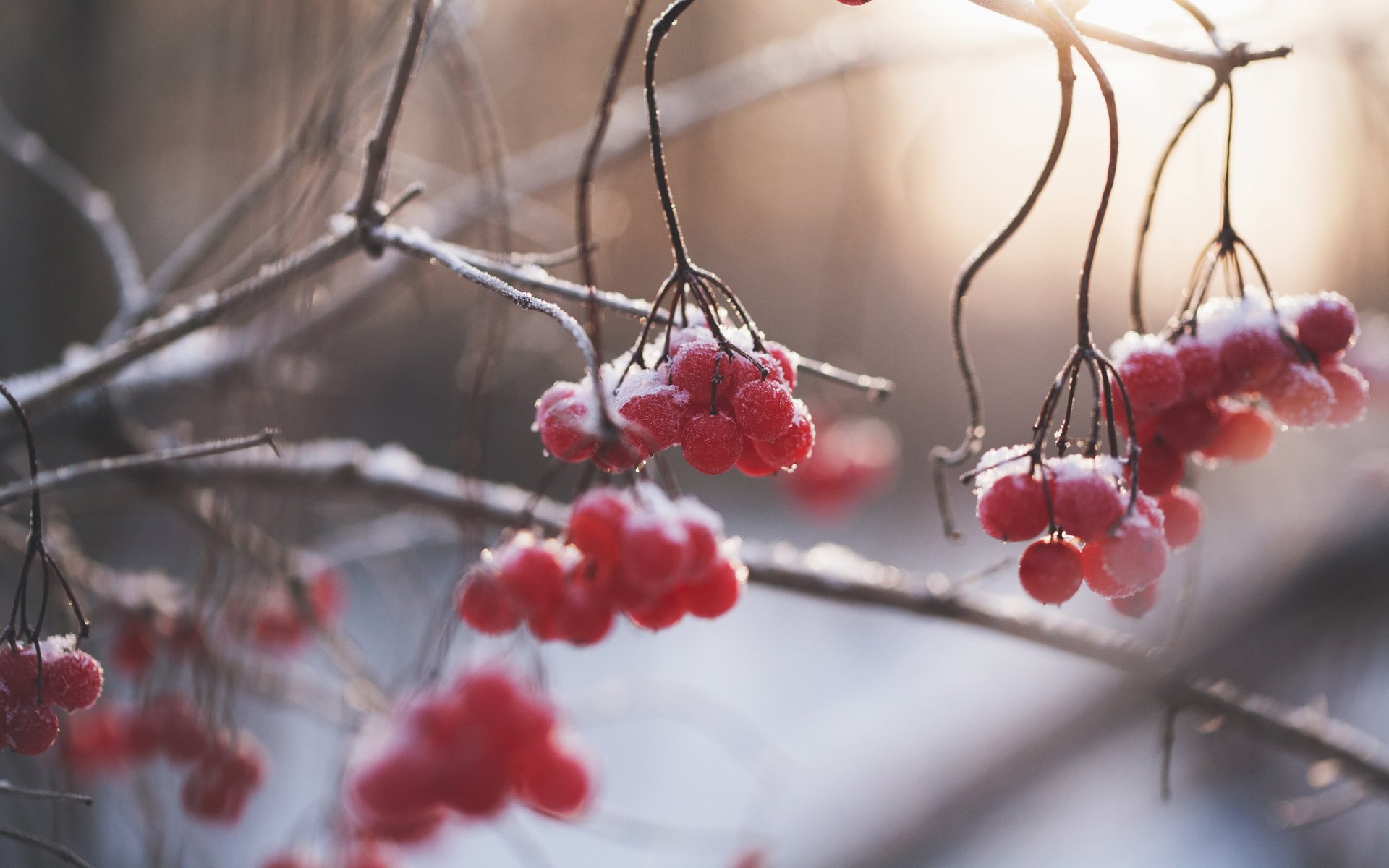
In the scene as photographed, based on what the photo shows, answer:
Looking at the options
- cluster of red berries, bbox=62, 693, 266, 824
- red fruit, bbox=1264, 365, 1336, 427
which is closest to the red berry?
red fruit, bbox=1264, 365, 1336, 427

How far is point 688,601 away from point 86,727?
4.10ft

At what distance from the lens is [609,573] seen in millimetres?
468

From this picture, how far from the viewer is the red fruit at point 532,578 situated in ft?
1.62

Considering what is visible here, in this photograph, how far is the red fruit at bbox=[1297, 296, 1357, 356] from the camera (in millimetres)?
570

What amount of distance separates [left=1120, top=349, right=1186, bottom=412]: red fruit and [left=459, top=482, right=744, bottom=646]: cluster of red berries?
289 mm

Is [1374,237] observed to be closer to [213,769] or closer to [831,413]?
[831,413]

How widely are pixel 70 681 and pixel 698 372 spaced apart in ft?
1.61

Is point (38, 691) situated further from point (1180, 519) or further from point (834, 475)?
point (834, 475)

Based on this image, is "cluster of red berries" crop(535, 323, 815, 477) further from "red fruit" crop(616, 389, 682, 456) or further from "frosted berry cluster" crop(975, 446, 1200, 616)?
"frosted berry cluster" crop(975, 446, 1200, 616)

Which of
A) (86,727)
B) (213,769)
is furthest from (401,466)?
(86,727)

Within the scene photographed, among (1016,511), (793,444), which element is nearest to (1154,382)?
(1016,511)

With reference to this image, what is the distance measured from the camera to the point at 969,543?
18.3 feet

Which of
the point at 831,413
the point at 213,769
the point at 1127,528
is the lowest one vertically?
the point at 1127,528

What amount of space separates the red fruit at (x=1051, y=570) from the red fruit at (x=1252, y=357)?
0.18 meters
